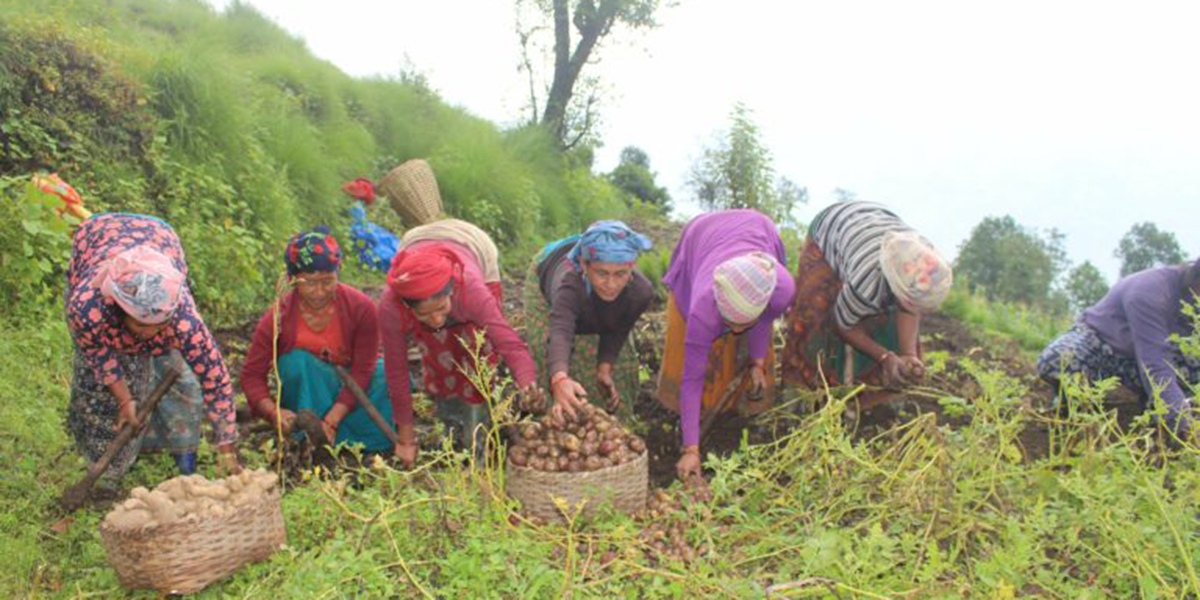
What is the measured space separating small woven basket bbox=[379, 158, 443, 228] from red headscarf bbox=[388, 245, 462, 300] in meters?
4.15

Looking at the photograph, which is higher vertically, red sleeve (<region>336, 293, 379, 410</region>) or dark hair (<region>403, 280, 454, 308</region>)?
dark hair (<region>403, 280, 454, 308</region>)

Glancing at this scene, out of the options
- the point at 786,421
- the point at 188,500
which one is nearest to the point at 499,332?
the point at 188,500

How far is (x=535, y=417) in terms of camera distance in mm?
3949

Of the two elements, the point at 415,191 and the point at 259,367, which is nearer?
the point at 259,367

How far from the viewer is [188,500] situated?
2715 mm

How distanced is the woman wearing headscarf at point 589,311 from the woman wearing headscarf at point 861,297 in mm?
820

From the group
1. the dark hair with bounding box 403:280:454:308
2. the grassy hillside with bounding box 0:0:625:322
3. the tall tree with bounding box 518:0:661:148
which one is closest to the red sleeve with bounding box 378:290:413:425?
the dark hair with bounding box 403:280:454:308

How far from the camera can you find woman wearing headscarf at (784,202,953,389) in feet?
11.3

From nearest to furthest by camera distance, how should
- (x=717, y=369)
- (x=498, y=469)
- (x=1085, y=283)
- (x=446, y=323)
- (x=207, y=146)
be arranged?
(x=498, y=469) < (x=446, y=323) < (x=717, y=369) < (x=207, y=146) < (x=1085, y=283)

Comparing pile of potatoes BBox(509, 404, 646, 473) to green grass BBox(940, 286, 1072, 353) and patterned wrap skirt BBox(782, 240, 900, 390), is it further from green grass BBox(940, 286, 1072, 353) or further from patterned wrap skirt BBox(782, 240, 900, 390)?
green grass BBox(940, 286, 1072, 353)

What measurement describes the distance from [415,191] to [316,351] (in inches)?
157

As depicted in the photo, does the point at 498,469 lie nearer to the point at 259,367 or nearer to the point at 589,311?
the point at 589,311

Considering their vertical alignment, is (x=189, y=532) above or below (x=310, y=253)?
below

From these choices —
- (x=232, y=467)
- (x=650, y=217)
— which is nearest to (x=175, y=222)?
(x=232, y=467)
